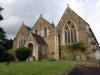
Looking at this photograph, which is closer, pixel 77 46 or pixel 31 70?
pixel 31 70

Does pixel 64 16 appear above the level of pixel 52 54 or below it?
above

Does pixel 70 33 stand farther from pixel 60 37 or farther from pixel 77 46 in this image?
pixel 77 46

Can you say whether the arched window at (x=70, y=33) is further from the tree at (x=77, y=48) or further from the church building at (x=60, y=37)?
the tree at (x=77, y=48)

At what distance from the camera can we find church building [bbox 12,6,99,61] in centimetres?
4278

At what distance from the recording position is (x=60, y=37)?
45594mm

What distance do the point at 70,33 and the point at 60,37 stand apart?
100 inches

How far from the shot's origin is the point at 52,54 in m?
45.4

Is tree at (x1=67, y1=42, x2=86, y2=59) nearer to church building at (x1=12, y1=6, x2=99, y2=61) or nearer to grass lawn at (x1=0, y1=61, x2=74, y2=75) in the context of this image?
church building at (x1=12, y1=6, x2=99, y2=61)

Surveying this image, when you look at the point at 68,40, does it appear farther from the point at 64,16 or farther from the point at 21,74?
the point at 21,74

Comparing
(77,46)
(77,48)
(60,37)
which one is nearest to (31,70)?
(77,46)

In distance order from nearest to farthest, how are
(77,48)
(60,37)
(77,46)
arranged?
(77,46), (77,48), (60,37)

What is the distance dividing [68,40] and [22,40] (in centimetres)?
1365

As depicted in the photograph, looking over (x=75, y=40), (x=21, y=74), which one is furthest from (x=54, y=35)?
(x=21, y=74)

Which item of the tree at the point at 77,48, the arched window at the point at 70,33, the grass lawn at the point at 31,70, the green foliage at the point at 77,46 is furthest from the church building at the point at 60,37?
the grass lawn at the point at 31,70
